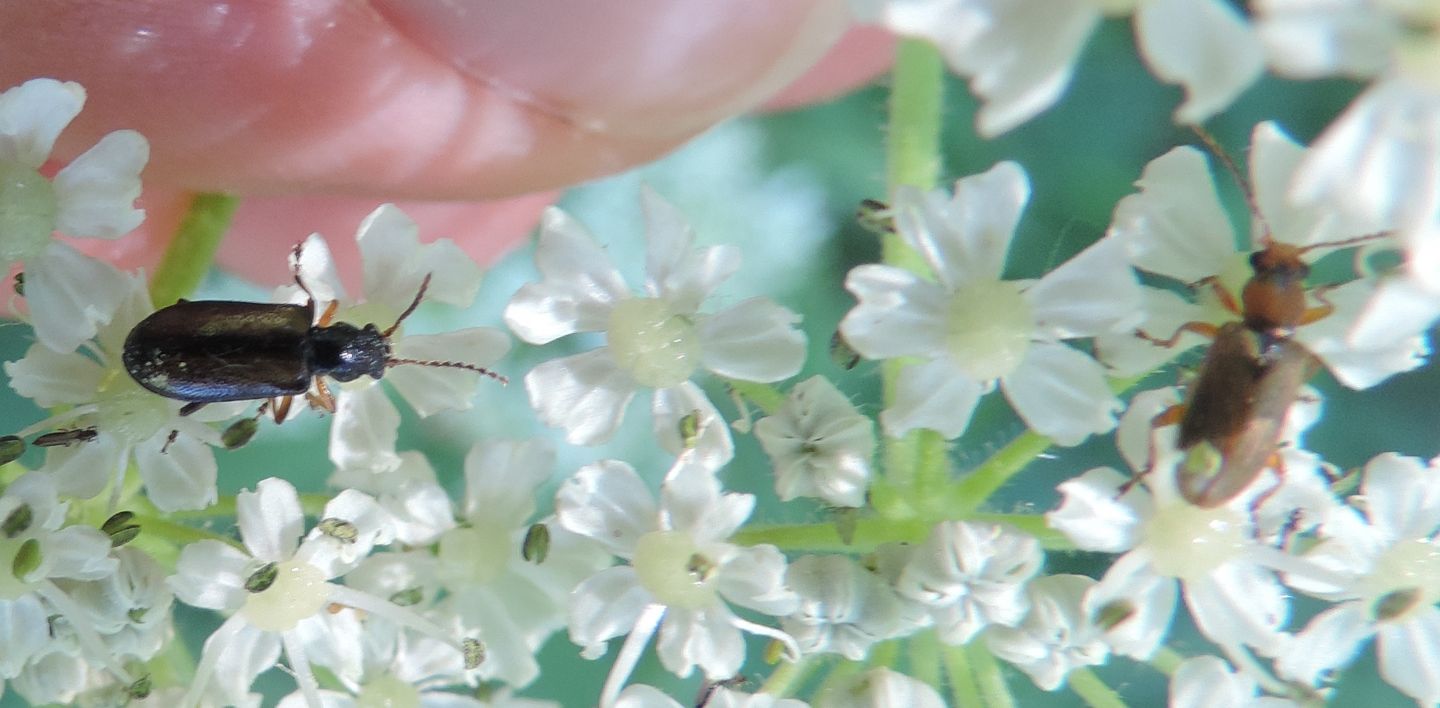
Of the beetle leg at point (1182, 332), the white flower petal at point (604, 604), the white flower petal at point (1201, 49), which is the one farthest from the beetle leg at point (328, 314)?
the white flower petal at point (1201, 49)

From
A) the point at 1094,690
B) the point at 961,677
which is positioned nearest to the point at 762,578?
the point at 961,677

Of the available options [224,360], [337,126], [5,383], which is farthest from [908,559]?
[5,383]

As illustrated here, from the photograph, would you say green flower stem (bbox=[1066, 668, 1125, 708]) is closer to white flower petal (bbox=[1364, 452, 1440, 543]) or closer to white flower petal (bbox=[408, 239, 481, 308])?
white flower petal (bbox=[1364, 452, 1440, 543])

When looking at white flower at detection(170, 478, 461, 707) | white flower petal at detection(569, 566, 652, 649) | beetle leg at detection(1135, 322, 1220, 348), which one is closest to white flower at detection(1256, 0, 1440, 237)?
beetle leg at detection(1135, 322, 1220, 348)

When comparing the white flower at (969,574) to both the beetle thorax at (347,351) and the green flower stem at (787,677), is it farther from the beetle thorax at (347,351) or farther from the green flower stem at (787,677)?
the beetle thorax at (347,351)

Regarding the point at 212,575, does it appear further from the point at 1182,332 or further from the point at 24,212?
the point at 1182,332

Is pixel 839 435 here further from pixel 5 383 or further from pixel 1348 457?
pixel 5 383
